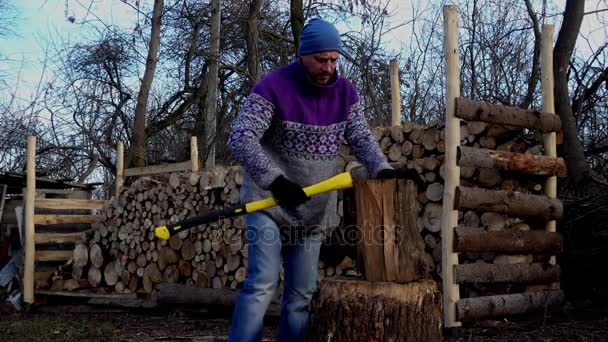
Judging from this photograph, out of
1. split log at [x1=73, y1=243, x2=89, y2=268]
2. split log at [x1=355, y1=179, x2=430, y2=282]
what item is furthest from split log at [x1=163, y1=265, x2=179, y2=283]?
split log at [x1=355, y1=179, x2=430, y2=282]

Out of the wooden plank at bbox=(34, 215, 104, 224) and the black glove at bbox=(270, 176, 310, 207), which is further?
the wooden plank at bbox=(34, 215, 104, 224)

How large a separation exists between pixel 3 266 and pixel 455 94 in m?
7.03

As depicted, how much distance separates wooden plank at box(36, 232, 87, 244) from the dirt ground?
834mm

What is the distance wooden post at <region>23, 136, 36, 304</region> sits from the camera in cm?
841

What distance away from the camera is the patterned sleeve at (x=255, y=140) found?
10.4ft

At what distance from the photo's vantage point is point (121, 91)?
15.1 m

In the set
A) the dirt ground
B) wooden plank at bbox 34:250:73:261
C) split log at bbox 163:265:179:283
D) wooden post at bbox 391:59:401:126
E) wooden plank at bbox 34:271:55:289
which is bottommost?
the dirt ground

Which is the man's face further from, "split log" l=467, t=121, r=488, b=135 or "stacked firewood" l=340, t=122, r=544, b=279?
"split log" l=467, t=121, r=488, b=135

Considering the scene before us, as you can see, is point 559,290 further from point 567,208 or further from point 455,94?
point 455,94

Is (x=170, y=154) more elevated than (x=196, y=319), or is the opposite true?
(x=170, y=154)

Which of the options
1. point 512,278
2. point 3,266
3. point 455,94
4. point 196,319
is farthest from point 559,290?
point 3,266

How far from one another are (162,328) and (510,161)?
362cm

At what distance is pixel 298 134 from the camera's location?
339 cm

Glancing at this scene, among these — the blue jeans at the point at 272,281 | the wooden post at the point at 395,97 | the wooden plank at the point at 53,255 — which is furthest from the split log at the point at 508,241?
the wooden plank at the point at 53,255
